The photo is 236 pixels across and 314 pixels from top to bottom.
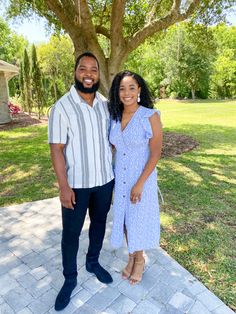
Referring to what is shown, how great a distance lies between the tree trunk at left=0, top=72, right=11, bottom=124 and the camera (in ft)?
44.5

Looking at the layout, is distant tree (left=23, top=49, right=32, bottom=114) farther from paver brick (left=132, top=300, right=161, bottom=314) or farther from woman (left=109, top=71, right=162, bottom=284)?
paver brick (left=132, top=300, right=161, bottom=314)

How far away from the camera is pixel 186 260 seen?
2977mm

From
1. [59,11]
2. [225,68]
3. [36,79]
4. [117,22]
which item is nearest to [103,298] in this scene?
[117,22]

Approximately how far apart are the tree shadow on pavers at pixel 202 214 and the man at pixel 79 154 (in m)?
1.24

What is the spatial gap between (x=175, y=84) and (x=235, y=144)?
1028 inches

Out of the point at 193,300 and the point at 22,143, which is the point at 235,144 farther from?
the point at 193,300

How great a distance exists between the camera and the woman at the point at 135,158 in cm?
224

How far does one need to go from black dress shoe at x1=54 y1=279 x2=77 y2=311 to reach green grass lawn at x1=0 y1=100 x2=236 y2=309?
1.15 meters

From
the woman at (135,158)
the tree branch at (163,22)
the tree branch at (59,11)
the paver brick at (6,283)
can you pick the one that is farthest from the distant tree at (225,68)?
the paver brick at (6,283)

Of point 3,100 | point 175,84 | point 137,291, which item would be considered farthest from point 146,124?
point 175,84

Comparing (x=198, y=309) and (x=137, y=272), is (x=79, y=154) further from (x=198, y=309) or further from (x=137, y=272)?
(x=198, y=309)

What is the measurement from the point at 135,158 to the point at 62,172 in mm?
583

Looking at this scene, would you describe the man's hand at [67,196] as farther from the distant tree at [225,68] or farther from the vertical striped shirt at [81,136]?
the distant tree at [225,68]

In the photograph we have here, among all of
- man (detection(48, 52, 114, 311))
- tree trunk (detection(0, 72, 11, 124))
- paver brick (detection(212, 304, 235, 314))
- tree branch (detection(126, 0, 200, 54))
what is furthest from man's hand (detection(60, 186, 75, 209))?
tree trunk (detection(0, 72, 11, 124))
